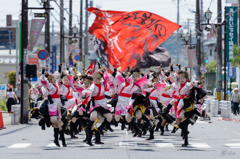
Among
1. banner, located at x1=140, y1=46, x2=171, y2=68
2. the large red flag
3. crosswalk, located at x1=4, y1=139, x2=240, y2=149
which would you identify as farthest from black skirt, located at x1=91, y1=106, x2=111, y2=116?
banner, located at x1=140, y1=46, x2=171, y2=68

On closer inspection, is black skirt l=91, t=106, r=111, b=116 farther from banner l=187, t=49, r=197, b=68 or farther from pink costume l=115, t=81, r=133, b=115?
banner l=187, t=49, r=197, b=68

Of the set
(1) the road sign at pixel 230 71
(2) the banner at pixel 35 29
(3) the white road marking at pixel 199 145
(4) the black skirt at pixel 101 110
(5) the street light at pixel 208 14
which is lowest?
(3) the white road marking at pixel 199 145

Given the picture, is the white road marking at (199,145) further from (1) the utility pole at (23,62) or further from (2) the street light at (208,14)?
(2) the street light at (208,14)

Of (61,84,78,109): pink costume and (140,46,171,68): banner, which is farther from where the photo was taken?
(140,46,171,68): banner

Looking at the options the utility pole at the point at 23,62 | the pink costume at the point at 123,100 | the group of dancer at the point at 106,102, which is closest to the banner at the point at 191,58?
the utility pole at the point at 23,62

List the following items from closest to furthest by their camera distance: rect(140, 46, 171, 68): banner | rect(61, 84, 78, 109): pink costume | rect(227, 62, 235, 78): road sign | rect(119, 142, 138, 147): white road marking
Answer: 1. rect(119, 142, 138, 147): white road marking
2. rect(61, 84, 78, 109): pink costume
3. rect(140, 46, 171, 68): banner
4. rect(227, 62, 235, 78): road sign

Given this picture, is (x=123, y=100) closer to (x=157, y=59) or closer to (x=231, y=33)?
(x=157, y=59)

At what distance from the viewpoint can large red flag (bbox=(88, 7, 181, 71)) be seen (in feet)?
70.5

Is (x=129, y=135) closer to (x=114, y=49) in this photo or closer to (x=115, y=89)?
(x=115, y=89)

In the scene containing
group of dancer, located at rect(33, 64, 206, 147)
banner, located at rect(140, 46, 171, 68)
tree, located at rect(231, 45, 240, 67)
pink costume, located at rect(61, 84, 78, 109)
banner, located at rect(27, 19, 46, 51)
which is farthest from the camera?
tree, located at rect(231, 45, 240, 67)

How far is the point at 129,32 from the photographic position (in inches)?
870

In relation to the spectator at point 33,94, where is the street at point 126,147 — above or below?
below

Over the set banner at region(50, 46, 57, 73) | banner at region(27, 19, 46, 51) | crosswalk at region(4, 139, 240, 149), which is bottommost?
crosswalk at region(4, 139, 240, 149)

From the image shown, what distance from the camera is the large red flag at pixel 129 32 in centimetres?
2150
